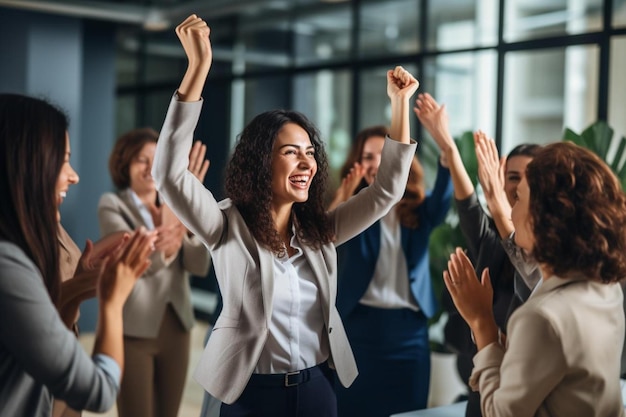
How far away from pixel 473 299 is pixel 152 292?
1.84m

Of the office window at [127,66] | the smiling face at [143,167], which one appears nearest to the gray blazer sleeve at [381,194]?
the smiling face at [143,167]

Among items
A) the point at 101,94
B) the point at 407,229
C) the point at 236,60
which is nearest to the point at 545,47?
the point at 407,229

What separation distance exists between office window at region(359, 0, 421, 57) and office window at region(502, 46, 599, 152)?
0.89 meters

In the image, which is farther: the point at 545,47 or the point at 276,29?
the point at 276,29

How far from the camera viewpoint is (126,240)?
1666 millimetres

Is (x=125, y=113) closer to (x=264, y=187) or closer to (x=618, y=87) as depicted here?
(x=618, y=87)

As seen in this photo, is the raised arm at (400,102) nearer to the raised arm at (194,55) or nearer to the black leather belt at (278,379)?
the raised arm at (194,55)

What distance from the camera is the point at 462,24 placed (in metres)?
5.39

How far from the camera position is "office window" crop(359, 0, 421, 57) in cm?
577

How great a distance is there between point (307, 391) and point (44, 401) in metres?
0.77

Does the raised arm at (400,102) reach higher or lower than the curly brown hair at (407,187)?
higher

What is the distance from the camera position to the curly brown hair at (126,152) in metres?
3.58

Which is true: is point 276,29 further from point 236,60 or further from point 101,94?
point 101,94

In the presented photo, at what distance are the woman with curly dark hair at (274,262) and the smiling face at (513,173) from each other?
0.62 metres
